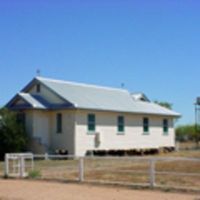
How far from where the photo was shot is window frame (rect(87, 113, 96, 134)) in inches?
1401

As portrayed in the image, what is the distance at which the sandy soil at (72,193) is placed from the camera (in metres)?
14.4

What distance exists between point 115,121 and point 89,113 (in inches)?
121

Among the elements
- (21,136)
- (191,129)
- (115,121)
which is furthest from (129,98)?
(191,129)

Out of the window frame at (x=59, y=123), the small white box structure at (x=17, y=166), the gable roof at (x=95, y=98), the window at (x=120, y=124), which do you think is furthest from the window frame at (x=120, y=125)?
the small white box structure at (x=17, y=166)

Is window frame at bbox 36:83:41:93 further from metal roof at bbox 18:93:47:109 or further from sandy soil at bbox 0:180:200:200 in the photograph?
sandy soil at bbox 0:180:200:200

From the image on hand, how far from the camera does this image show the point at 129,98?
42719 millimetres

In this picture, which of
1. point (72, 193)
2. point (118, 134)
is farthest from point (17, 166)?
point (118, 134)

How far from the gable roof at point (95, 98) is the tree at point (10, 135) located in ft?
5.98

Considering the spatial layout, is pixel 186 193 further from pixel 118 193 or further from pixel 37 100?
pixel 37 100

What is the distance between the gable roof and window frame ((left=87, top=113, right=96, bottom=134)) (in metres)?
0.68

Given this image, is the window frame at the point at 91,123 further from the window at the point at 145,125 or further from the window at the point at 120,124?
the window at the point at 145,125

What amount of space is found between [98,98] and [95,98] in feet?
1.42

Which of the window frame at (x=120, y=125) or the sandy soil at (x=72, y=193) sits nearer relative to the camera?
the sandy soil at (x=72, y=193)

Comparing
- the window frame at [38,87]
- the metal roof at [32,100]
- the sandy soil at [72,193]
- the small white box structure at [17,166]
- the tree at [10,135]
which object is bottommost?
the sandy soil at [72,193]
